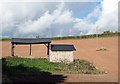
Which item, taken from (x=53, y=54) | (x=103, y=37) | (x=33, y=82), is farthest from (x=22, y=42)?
(x=103, y=37)

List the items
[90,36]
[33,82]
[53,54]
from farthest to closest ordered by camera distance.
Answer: [90,36] < [53,54] < [33,82]

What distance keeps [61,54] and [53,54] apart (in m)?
1.18

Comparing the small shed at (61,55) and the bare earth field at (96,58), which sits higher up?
the small shed at (61,55)

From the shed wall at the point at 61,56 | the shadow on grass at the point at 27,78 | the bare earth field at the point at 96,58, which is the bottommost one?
the bare earth field at the point at 96,58

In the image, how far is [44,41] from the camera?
Answer: 2083 centimetres

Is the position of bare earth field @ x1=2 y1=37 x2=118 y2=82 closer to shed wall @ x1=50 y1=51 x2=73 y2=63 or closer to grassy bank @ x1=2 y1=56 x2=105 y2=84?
grassy bank @ x1=2 y1=56 x2=105 y2=84

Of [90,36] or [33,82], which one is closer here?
[33,82]

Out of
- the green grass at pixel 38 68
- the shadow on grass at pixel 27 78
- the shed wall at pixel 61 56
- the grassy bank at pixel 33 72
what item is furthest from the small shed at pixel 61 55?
the shadow on grass at pixel 27 78

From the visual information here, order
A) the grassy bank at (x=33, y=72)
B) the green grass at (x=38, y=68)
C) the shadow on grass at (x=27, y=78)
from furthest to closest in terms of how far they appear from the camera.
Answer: the green grass at (x=38, y=68), the grassy bank at (x=33, y=72), the shadow on grass at (x=27, y=78)

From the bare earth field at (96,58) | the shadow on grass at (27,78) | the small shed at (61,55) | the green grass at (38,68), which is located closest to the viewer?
the shadow on grass at (27,78)

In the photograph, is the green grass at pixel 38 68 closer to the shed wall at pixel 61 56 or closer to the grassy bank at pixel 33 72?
the grassy bank at pixel 33 72

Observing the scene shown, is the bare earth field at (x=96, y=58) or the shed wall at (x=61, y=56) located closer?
the bare earth field at (x=96, y=58)

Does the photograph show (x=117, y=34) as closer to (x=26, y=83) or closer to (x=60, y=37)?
(x=60, y=37)

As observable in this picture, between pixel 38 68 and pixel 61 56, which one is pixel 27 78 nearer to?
pixel 38 68
